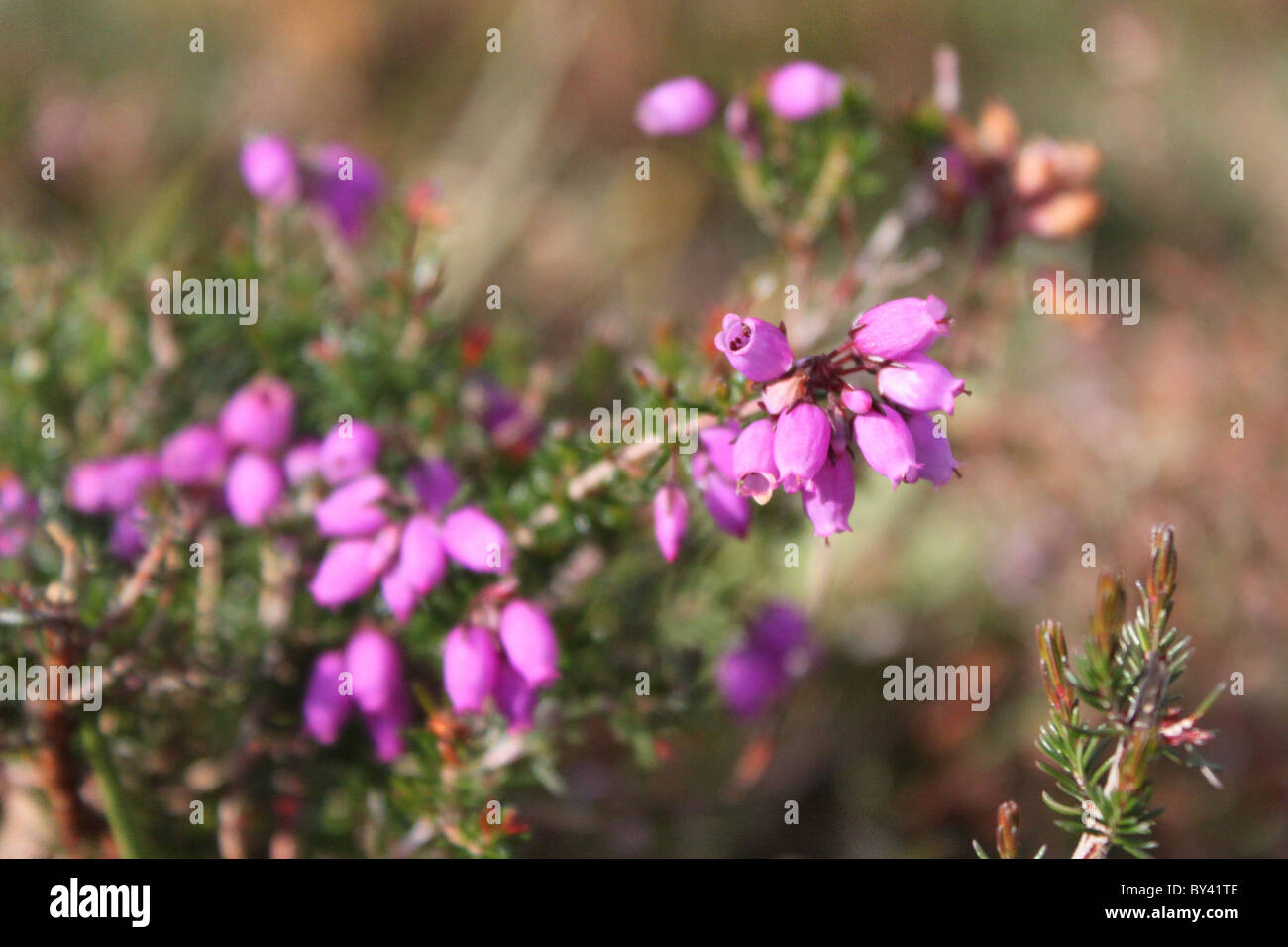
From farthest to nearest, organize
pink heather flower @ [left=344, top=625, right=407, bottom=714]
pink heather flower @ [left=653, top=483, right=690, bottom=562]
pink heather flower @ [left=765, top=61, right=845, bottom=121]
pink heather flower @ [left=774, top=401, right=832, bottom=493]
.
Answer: pink heather flower @ [left=765, top=61, right=845, bottom=121] → pink heather flower @ [left=344, top=625, right=407, bottom=714] → pink heather flower @ [left=653, top=483, right=690, bottom=562] → pink heather flower @ [left=774, top=401, right=832, bottom=493]

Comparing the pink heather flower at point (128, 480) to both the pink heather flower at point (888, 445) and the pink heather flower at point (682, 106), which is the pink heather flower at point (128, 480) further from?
the pink heather flower at point (888, 445)

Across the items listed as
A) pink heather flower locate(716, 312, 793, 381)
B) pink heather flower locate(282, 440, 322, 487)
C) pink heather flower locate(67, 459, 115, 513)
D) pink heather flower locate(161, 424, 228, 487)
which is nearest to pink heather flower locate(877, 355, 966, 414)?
pink heather flower locate(716, 312, 793, 381)

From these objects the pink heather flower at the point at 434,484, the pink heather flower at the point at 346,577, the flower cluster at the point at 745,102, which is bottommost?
the pink heather flower at the point at 346,577

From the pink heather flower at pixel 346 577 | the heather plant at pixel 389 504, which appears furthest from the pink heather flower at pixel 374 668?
the pink heather flower at pixel 346 577

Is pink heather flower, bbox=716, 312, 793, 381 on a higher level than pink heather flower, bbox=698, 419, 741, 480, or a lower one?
higher

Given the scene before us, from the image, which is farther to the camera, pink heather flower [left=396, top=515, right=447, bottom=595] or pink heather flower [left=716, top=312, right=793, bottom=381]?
pink heather flower [left=396, top=515, right=447, bottom=595]

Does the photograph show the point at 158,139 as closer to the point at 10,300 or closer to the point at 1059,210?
the point at 10,300

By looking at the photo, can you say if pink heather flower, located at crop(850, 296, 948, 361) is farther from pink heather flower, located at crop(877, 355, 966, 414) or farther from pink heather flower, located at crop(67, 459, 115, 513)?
pink heather flower, located at crop(67, 459, 115, 513)

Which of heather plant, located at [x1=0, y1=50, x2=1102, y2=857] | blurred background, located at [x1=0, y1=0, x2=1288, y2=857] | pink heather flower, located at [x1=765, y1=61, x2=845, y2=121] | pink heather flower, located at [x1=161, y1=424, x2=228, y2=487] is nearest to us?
heather plant, located at [x1=0, y1=50, x2=1102, y2=857]
